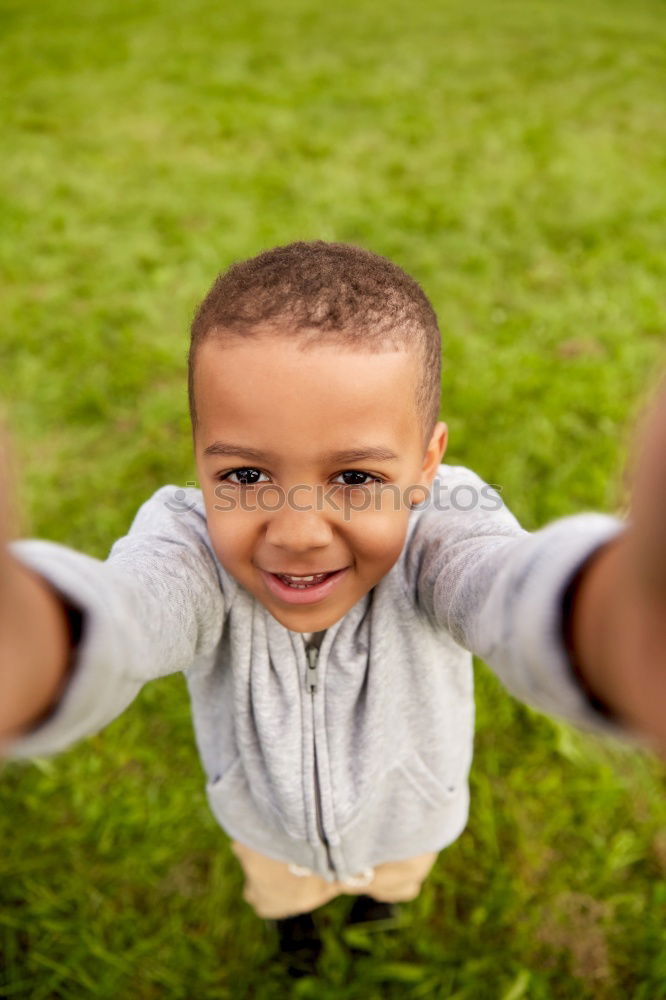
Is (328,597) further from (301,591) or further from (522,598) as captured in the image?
(522,598)

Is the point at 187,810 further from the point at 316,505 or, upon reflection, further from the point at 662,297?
the point at 662,297

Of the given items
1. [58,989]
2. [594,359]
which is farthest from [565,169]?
[58,989]

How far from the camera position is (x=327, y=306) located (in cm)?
100

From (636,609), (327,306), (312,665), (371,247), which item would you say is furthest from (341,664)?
(371,247)

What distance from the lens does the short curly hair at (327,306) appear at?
0.98 meters

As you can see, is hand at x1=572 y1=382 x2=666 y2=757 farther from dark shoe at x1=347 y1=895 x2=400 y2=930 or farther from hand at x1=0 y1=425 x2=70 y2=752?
dark shoe at x1=347 y1=895 x2=400 y2=930

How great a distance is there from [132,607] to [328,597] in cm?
32

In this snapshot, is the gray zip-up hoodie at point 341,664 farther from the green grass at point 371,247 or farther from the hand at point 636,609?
the green grass at point 371,247

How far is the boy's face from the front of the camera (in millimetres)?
947

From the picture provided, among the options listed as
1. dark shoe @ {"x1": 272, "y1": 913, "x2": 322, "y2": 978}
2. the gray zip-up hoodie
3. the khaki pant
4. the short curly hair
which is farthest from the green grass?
the short curly hair

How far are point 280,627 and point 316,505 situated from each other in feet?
0.85

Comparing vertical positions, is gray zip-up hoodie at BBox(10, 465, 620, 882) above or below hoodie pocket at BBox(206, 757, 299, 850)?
above

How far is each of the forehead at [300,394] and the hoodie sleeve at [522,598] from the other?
0.20 m

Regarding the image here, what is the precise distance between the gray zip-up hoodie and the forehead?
0.22 metres
